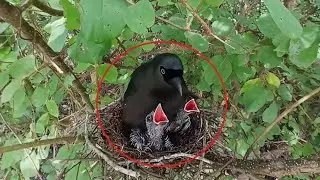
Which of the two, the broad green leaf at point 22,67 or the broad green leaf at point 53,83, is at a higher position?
the broad green leaf at point 22,67

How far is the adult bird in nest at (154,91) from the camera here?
1261mm

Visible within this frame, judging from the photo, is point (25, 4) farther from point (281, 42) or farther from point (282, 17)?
point (282, 17)

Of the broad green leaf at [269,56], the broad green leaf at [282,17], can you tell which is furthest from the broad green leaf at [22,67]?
the broad green leaf at [282,17]

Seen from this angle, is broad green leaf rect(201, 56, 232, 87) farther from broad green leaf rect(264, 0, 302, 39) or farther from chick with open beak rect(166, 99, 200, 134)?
broad green leaf rect(264, 0, 302, 39)

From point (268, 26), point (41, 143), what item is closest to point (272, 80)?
point (268, 26)

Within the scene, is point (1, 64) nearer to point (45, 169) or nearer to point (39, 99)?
point (39, 99)

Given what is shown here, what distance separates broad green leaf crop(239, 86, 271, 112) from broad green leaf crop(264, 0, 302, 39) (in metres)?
0.60

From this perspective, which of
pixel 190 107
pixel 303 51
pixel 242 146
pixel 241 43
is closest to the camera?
pixel 303 51

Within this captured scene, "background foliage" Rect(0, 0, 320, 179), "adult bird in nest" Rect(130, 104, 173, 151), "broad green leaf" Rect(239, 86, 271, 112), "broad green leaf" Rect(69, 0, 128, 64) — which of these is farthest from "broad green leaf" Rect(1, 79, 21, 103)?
"broad green leaf" Rect(69, 0, 128, 64)

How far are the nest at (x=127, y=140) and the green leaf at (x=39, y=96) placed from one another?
15 cm

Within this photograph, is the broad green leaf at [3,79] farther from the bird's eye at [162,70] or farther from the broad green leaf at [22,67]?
the bird's eye at [162,70]

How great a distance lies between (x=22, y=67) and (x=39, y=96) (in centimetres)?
Result: 11

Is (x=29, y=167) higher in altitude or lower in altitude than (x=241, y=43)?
lower

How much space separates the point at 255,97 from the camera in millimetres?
1312
